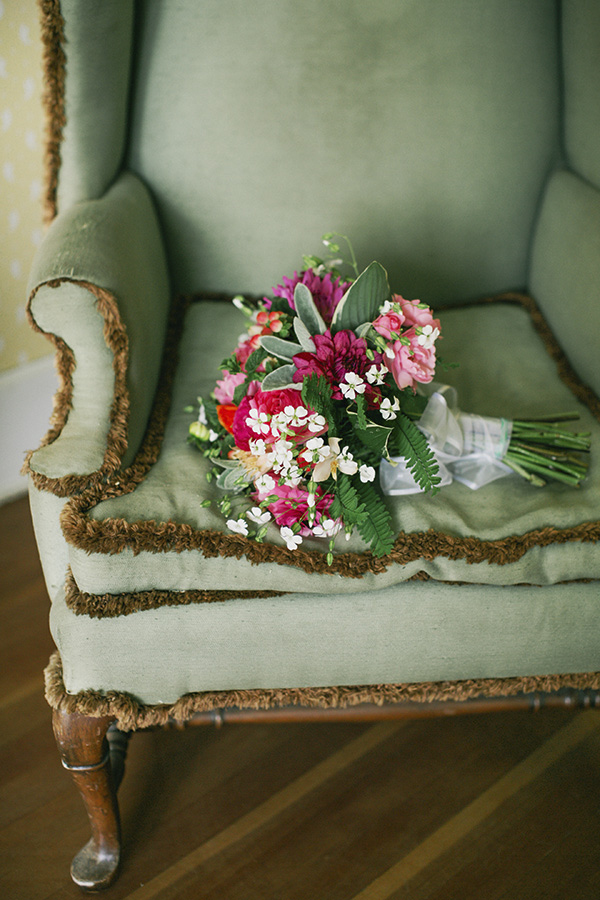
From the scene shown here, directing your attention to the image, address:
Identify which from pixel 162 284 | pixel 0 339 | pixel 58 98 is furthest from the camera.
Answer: pixel 0 339

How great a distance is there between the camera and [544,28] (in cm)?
135

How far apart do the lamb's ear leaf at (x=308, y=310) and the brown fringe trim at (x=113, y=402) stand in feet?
0.81

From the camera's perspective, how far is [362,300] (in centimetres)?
89

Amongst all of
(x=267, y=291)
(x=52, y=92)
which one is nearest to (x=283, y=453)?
(x=267, y=291)

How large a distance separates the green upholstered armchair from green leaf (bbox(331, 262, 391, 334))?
0.80 ft

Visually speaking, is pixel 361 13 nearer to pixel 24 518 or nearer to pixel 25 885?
pixel 24 518

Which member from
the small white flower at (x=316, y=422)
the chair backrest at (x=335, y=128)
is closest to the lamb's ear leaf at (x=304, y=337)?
the small white flower at (x=316, y=422)

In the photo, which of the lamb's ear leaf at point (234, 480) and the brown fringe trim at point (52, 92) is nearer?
the lamb's ear leaf at point (234, 480)

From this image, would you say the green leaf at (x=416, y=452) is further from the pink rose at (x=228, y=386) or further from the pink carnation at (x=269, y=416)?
the pink rose at (x=228, y=386)

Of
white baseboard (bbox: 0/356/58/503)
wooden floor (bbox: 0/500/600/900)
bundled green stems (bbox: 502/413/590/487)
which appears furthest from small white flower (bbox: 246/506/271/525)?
white baseboard (bbox: 0/356/58/503)

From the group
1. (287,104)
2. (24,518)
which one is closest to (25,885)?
(24,518)

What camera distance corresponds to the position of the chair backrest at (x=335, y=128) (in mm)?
1305

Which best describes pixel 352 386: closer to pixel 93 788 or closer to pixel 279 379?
pixel 279 379

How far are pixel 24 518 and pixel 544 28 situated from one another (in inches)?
60.1
